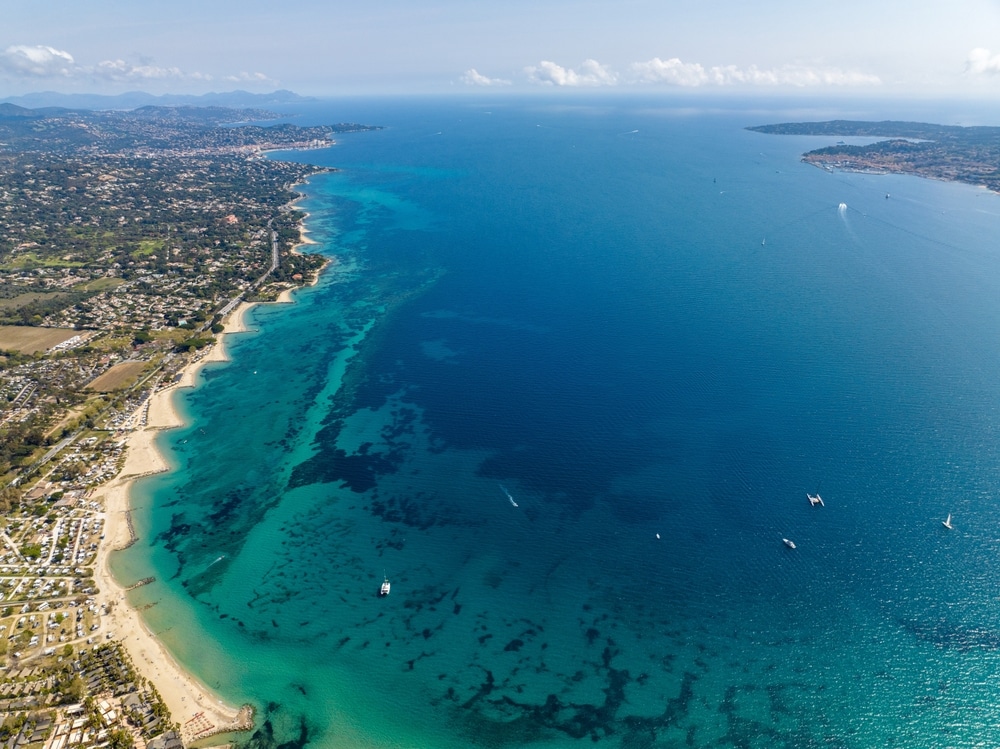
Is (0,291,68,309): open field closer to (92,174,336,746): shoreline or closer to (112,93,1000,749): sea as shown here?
(112,93,1000,749): sea

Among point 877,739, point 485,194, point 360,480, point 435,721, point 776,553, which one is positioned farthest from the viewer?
point 485,194

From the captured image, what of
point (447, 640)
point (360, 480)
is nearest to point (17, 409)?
point (360, 480)

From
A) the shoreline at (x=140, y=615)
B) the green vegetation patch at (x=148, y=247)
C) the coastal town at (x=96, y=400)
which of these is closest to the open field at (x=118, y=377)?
the coastal town at (x=96, y=400)

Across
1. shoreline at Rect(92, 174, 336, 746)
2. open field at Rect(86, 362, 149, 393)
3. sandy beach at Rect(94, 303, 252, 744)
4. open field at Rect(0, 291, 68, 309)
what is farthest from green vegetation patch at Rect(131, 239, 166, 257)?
sandy beach at Rect(94, 303, 252, 744)

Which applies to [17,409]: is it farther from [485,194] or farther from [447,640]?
[485,194]

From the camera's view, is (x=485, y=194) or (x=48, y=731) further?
(x=485, y=194)

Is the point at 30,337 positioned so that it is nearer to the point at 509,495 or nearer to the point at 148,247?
the point at 148,247
